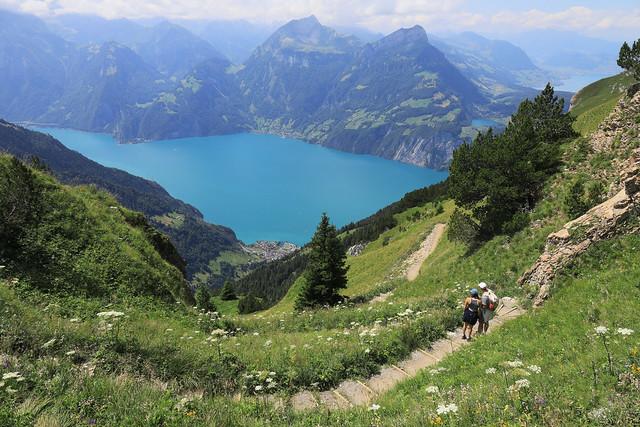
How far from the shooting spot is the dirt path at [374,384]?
31.7 ft

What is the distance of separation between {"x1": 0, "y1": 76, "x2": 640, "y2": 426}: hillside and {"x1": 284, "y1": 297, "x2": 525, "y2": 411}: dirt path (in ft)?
0.41

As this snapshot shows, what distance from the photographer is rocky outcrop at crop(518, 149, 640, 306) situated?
1599 centimetres

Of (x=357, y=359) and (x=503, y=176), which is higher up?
(x=503, y=176)

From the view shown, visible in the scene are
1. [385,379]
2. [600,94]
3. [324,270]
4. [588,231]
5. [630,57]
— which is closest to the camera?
[385,379]

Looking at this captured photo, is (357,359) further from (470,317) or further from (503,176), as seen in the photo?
(503,176)

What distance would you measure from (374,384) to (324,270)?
26.3m

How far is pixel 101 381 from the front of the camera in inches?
284

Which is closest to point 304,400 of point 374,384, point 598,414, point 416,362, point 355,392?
point 355,392

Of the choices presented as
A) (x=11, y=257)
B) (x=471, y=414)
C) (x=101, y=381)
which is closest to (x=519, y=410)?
(x=471, y=414)

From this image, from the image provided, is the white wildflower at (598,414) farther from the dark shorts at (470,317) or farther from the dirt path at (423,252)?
the dirt path at (423,252)

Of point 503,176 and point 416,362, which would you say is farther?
point 503,176

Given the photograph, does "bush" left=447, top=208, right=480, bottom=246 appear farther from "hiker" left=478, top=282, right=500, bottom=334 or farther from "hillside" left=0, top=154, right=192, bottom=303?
"hillside" left=0, top=154, right=192, bottom=303

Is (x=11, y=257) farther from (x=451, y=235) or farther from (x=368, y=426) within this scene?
(x=451, y=235)

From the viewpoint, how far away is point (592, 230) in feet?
54.4
